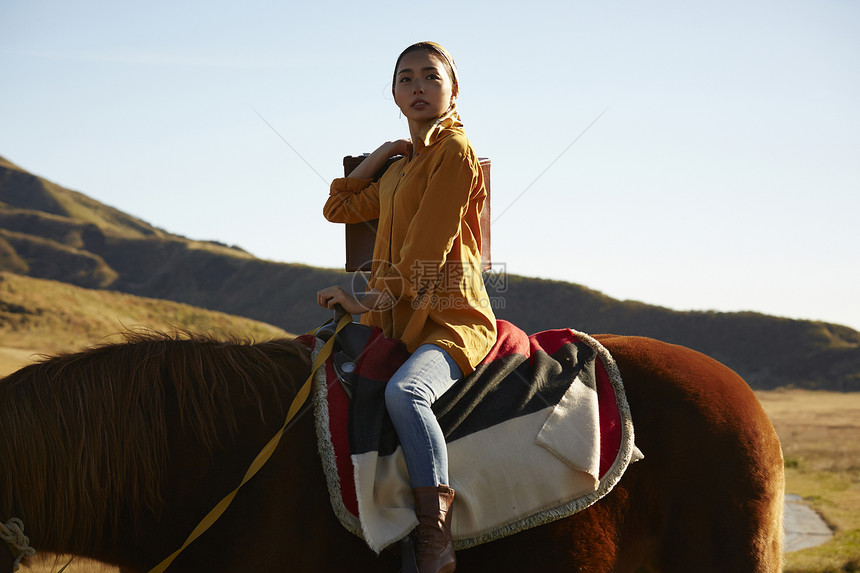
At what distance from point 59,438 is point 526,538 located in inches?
70.7

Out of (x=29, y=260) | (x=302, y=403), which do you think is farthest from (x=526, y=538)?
(x=29, y=260)

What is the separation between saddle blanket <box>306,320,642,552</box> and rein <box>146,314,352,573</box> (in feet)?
0.18

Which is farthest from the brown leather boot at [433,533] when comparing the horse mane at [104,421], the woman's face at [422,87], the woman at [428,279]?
the woman's face at [422,87]

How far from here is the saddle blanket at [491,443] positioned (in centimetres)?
242

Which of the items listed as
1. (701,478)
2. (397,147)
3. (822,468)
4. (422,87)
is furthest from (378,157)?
(822,468)

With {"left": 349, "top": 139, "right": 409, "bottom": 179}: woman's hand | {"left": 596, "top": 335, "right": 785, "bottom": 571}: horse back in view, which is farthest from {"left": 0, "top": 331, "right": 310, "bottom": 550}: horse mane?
{"left": 596, "top": 335, "right": 785, "bottom": 571}: horse back

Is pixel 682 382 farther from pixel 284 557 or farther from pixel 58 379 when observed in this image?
pixel 58 379

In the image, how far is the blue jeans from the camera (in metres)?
2.40

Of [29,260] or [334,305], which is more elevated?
[334,305]

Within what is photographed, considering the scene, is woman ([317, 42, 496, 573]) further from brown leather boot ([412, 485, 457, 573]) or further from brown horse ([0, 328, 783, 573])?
brown horse ([0, 328, 783, 573])

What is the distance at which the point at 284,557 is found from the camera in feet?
7.75

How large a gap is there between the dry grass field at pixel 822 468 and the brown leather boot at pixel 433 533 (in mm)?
1197

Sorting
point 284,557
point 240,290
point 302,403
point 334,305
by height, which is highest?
point 334,305

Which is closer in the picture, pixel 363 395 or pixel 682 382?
pixel 363 395
